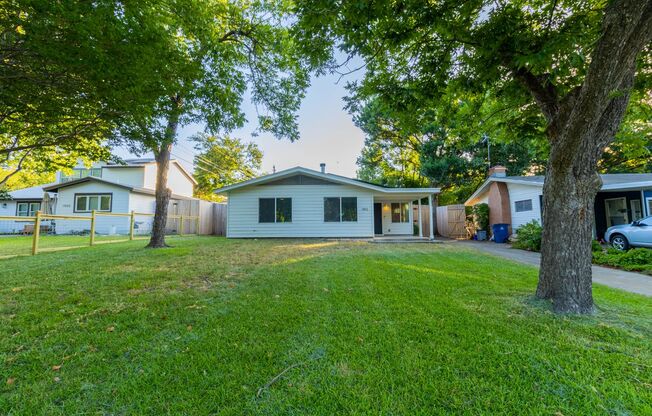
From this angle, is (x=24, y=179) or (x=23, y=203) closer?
(x=23, y=203)

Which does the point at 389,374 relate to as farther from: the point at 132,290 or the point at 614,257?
the point at 614,257

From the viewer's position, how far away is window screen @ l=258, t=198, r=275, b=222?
518 inches

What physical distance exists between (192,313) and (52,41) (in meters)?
3.50

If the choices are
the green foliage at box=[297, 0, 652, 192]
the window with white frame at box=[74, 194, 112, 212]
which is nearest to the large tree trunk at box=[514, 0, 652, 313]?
the green foliage at box=[297, 0, 652, 192]

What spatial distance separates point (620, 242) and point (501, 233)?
13.9 ft

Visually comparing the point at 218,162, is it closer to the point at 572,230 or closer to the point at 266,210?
the point at 266,210

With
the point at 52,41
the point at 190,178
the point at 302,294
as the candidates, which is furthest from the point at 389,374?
the point at 190,178

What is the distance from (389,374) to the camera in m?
1.92

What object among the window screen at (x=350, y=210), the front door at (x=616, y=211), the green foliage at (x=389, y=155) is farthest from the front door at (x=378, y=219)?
the front door at (x=616, y=211)

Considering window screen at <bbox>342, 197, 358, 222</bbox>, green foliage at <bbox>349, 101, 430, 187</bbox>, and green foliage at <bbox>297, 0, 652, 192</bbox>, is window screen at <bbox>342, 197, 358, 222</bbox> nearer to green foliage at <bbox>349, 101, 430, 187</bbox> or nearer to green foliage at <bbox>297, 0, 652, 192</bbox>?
green foliage at <bbox>297, 0, 652, 192</bbox>

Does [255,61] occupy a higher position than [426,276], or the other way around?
[255,61]

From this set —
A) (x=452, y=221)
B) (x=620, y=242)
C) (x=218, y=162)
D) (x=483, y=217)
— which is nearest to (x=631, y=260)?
(x=620, y=242)


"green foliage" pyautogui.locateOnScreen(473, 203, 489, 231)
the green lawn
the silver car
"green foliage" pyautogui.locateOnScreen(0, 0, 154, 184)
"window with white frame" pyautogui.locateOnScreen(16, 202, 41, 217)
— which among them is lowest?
the green lawn

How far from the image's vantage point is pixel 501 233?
1295 centimetres
